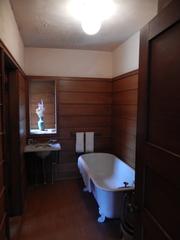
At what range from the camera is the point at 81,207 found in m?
3.17

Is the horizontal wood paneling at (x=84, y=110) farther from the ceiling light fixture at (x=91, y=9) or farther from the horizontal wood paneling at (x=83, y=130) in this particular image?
the ceiling light fixture at (x=91, y=9)

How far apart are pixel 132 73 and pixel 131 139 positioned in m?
1.10

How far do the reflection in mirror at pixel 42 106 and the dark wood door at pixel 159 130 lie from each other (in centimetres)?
302

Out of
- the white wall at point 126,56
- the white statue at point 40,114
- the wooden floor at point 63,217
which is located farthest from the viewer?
the white statue at point 40,114

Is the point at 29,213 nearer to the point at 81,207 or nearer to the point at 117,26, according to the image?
the point at 81,207

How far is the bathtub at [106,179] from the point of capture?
2.62 metres

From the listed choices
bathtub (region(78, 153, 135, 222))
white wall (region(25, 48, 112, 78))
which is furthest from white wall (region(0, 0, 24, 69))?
bathtub (region(78, 153, 135, 222))

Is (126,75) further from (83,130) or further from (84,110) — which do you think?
(83,130)

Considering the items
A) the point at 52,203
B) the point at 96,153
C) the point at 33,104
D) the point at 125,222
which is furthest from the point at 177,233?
the point at 33,104

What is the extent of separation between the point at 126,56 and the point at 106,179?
232cm

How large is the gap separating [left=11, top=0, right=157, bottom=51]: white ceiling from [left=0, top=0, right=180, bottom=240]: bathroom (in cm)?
2

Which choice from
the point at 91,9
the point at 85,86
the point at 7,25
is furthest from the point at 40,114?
the point at 91,9

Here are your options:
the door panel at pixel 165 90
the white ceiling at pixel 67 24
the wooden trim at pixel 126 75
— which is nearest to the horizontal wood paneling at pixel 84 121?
the wooden trim at pixel 126 75

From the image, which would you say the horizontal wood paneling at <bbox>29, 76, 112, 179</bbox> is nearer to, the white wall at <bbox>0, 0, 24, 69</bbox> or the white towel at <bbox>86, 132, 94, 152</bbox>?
the white towel at <bbox>86, 132, 94, 152</bbox>
